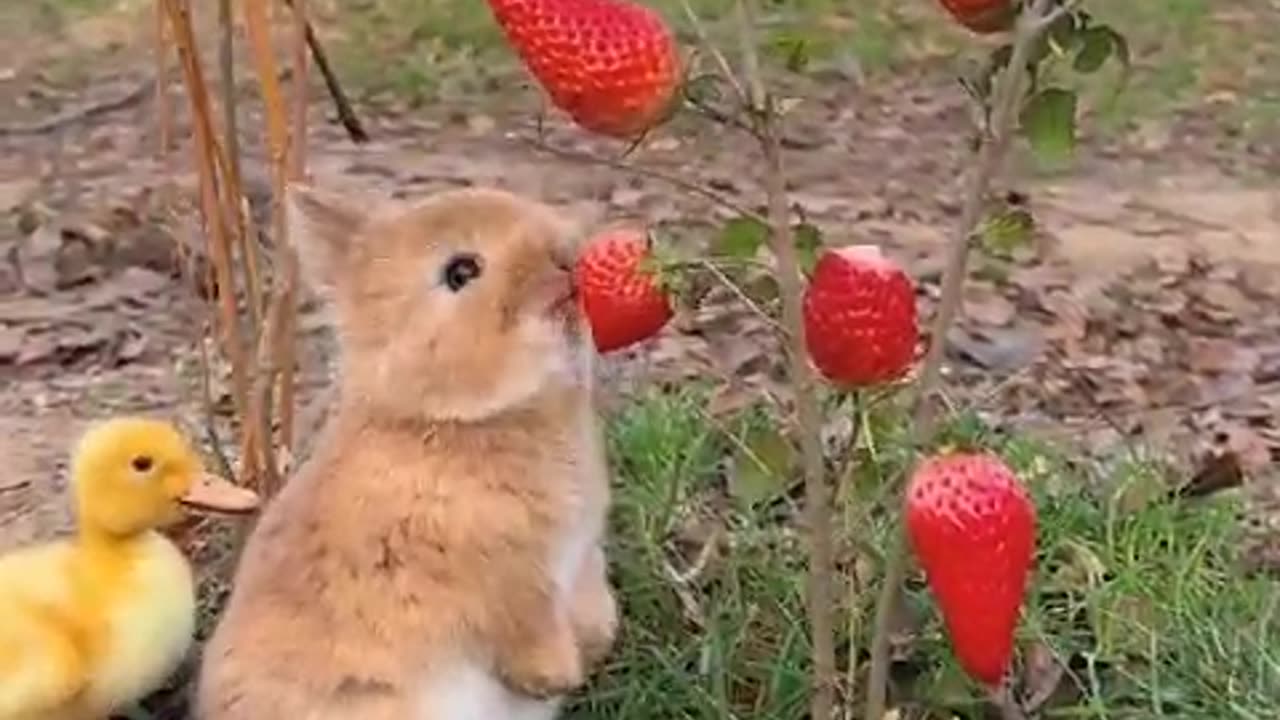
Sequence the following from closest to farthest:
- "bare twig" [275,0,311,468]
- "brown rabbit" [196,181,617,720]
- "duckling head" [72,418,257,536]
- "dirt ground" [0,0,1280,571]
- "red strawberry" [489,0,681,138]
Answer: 1. "red strawberry" [489,0,681,138]
2. "brown rabbit" [196,181,617,720]
3. "duckling head" [72,418,257,536]
4. "bare twig" [275,0,311,468]
5. "dirt ground" [0,0,1280,571]

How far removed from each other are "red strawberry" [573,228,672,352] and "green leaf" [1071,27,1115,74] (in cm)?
36

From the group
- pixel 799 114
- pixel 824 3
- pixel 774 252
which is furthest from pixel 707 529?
pixel 824 3

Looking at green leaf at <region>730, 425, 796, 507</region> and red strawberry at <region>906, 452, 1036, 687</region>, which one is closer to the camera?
red strawberry at <region>906, 452, 1036, 687</region>

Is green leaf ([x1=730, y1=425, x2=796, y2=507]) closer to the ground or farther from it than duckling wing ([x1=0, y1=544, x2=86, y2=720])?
farther from it

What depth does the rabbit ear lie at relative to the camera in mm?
2361

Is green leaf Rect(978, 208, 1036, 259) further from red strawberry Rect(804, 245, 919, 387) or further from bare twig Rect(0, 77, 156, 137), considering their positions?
bare twig Rect(0, 77, 156, 137)

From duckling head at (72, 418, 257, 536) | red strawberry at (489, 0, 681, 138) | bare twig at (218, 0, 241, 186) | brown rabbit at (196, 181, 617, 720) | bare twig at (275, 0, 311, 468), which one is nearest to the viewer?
red strawberry at (489, 0, 681, 138)

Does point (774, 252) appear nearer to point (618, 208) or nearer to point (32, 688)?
point (32, 688)

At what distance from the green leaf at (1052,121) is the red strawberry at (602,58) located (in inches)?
10.8

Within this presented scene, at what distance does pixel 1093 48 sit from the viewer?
2.04 meters

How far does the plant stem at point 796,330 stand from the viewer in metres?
2.04

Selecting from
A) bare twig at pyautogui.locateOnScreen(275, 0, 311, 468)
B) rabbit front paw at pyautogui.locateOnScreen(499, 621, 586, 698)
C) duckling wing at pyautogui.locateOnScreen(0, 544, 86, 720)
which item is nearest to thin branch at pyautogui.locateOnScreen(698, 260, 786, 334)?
rabbit front paw at pyautogui.locateOnScreen(499, 621, 586, 698)

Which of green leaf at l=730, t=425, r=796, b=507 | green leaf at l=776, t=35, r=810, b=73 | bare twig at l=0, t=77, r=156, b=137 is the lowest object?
bare twig at l=0, t=77, r=156, b=137

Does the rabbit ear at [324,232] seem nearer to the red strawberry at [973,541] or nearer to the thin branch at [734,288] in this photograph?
the thin branch at [734,288]
